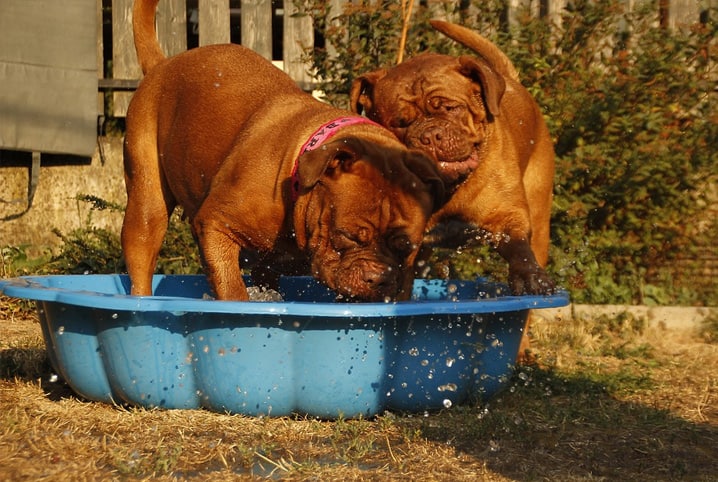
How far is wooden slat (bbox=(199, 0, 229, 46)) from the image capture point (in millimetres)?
8055

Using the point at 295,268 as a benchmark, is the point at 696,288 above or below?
below

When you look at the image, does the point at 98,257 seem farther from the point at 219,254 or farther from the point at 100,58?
the point at 219,254

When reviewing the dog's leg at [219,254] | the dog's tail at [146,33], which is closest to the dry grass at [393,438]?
the dog's leg at [219,254]

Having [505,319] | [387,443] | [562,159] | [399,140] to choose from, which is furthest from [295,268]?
[562,159]

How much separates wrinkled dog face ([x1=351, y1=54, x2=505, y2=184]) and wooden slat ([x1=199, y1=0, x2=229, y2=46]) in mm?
3343

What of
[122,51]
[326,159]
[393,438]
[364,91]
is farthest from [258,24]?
[393,438]

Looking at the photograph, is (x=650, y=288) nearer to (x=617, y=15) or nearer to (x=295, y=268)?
(x=617, y=15)

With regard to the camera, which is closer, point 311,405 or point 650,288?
point 311,405

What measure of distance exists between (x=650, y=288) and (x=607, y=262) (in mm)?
333

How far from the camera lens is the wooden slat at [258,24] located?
810 cm

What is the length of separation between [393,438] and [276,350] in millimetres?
539

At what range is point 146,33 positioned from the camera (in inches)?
225

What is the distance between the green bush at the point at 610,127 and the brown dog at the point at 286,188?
190 centimetres

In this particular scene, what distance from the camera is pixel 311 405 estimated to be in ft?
12.8
